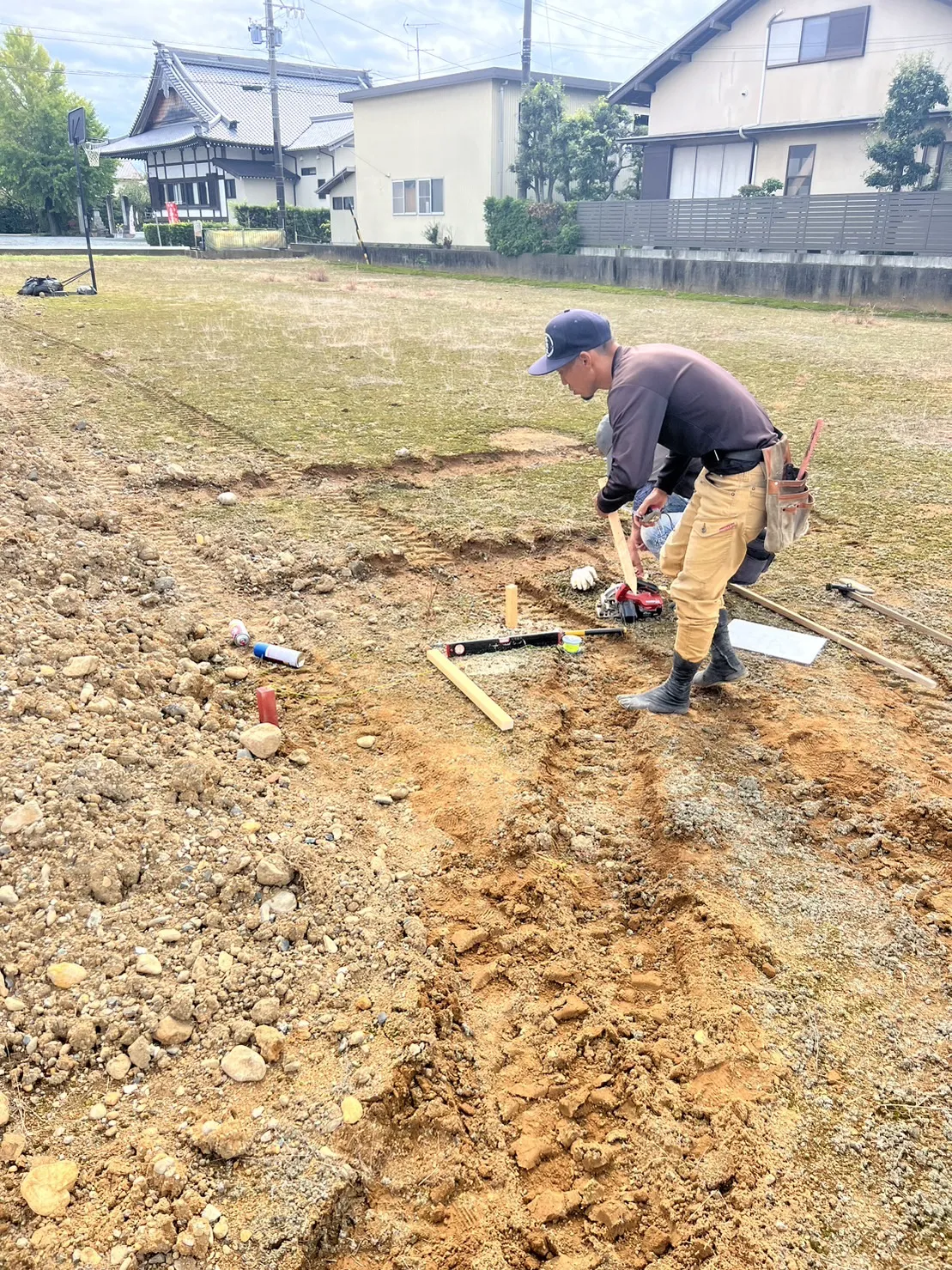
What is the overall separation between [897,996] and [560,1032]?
959 mm

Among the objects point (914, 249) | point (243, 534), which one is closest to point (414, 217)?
point (914, 249)

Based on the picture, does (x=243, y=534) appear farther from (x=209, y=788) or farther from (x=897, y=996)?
(x=897, y=996)

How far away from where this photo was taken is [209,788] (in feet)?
10.3

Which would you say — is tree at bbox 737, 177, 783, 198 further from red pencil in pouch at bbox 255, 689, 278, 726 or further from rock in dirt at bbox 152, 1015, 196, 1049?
rock in dirt at bbox 152, 1015, 196, 1049

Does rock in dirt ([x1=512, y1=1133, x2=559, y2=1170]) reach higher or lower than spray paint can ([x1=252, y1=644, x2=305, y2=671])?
lower

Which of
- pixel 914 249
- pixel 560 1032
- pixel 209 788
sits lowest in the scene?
pixel 560 1032

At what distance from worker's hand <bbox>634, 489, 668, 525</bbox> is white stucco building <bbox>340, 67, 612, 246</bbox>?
88.3 feet

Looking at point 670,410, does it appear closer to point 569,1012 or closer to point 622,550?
point 622,550

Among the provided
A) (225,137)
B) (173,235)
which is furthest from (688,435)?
(225,137)

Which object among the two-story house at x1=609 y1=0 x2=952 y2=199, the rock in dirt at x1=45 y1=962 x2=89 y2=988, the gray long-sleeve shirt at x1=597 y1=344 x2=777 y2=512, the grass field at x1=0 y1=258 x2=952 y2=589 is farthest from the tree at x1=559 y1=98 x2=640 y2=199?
the rock in dirt at x1=45 y1=962 x2=89 y2=988

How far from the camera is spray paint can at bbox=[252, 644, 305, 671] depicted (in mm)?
4184

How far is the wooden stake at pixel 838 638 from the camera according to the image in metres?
4.13

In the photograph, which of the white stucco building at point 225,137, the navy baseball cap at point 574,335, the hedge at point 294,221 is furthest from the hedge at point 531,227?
the navy baseball cap at point 574,335

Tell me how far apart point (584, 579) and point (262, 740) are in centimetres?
220
